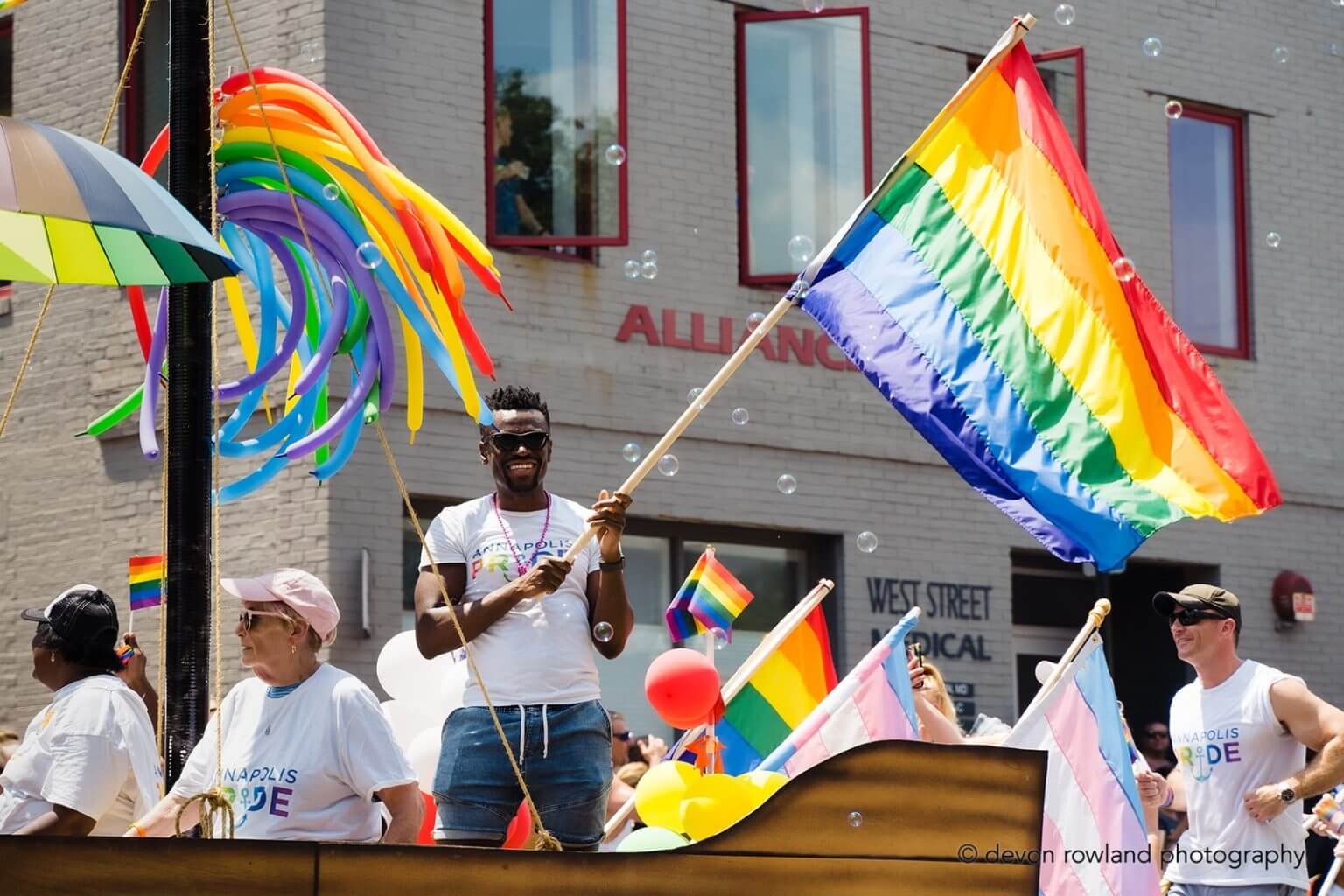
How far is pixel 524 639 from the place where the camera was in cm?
Result: 610

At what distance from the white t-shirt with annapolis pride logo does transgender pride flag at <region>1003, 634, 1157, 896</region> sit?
2.44m

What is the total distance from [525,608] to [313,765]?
36.0 inches

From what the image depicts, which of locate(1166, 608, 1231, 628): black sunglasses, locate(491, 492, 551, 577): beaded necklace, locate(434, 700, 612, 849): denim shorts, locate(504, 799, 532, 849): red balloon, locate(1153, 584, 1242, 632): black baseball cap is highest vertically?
locate(491, 492, 551, 577): beaded necklace

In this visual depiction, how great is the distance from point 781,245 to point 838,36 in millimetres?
1533

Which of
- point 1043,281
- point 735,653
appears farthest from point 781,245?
point 1043,281

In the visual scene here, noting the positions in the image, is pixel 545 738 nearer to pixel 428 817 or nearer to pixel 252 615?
pixel 252 615

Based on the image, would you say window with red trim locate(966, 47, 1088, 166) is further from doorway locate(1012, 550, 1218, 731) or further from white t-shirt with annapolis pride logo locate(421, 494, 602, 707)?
white t-shirt with annapolis pride logo locate(421, 494, 602, 707)

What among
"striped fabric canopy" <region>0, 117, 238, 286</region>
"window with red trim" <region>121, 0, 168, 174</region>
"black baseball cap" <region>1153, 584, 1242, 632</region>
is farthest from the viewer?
"window with red trim" <region>121, 0, 168, 174</region>

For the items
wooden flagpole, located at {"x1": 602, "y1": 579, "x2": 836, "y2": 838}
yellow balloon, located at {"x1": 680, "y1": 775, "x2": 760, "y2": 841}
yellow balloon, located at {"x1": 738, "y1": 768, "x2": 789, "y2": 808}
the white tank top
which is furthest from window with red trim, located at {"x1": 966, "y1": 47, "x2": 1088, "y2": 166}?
yellow balloon, located at {"x1": 680, "y1": 775, "x2": 760, "y2": 841}

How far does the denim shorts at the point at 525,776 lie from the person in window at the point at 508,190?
754 centimetres

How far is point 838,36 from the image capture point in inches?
576

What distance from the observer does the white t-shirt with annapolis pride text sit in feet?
17.9

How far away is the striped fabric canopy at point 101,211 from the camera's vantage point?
5359 millimetres

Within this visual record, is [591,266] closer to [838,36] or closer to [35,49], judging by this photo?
[838,36]
